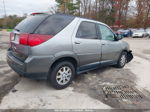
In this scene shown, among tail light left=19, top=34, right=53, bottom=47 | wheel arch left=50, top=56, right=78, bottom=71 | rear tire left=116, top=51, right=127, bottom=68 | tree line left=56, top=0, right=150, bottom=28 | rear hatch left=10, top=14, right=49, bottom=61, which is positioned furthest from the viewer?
tree line left=56, top=0, right=150, bottom=28

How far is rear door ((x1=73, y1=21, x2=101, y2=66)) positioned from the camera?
344cm

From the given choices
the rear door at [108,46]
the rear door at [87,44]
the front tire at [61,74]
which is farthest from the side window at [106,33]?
the front tire at [61,74]

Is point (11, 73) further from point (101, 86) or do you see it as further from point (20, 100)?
point (101, 86)

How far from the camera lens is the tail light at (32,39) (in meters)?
2.76

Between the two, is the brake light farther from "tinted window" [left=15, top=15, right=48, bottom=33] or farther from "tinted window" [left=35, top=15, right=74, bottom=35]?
"tinted window" [left=35, top=15, right=74, bottom=35]

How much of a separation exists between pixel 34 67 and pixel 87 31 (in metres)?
1.69

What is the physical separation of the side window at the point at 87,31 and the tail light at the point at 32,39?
36.0 inches

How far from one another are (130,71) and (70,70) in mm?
2685

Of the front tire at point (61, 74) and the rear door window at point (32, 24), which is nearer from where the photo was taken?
the rear door window at point (32, 24)

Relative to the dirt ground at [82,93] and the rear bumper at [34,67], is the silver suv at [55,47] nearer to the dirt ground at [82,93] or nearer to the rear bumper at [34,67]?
the rear bumper at [34,67]

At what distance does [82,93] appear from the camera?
10.9ft

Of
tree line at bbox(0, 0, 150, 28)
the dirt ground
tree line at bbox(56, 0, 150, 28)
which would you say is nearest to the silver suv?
the dirt ground

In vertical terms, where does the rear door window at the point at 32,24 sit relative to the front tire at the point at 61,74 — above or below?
above

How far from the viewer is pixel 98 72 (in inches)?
189
